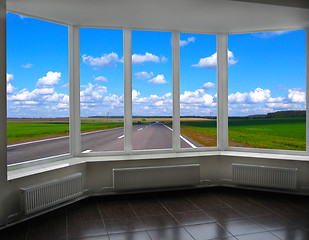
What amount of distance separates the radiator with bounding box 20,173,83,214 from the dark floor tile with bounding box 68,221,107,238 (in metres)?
0.57

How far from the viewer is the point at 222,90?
16.4 ft

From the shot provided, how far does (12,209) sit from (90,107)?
1948mm

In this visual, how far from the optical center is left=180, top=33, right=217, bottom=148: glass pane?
493 cm

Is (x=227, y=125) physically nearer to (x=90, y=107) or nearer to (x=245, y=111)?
(x=245, y=111)

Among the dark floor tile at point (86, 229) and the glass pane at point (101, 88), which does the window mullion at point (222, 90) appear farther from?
the dark floor tile at point (86, 229)

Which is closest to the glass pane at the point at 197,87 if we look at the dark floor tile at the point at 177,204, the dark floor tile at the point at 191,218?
the dark floor tile at the point at 177,204

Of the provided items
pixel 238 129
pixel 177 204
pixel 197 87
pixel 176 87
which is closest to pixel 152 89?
pixel 176 87

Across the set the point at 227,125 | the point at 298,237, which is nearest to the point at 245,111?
the point at 227,125

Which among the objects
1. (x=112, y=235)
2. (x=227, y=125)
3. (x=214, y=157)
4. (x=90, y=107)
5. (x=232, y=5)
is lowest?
(x=112, y=235)

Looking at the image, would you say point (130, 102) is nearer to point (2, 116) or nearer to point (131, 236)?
point (2, 116)

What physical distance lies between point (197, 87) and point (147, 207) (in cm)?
240

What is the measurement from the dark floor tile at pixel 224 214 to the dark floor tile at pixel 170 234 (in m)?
0.61

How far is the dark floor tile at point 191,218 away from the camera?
3.28 metres

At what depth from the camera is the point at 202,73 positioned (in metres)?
5.00
